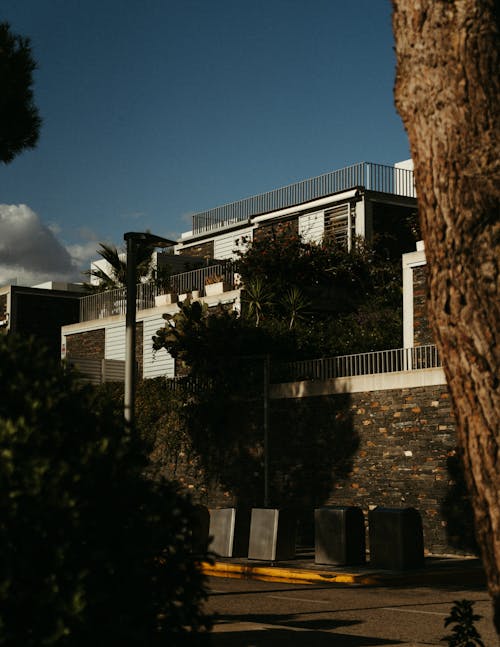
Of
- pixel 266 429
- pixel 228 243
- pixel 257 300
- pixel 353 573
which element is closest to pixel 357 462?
pixel 266 429

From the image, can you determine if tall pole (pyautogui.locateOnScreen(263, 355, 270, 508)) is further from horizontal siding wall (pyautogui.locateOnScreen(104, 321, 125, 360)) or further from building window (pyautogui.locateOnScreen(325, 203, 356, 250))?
horizontal siding wall (pyautogui.locateOnScreen(104, 321, 125, 360))

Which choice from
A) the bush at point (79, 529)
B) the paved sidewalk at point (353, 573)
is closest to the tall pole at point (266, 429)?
the paved sidewalk at point (353, 573)

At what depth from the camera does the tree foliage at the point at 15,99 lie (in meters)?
19.6

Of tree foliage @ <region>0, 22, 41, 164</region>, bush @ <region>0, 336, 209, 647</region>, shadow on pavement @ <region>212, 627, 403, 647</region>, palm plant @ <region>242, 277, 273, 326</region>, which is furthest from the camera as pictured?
palm plant @ <region>242, 277, 273, 326</region>

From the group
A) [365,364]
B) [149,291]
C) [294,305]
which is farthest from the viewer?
[149,291]

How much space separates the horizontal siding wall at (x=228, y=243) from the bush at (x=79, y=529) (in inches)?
1356

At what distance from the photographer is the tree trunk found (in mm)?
3844

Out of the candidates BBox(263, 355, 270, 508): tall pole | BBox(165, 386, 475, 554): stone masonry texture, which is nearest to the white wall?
BBox(165, 386, 475, 554): stone masonry texture

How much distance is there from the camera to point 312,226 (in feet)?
119

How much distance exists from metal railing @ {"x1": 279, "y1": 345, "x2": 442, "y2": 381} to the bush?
17310mm

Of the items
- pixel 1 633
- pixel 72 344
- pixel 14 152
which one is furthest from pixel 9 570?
pixel 72 344

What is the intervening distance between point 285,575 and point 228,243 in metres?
24.4

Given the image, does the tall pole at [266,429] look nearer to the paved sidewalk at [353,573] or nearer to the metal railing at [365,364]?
the metal railing at [365,364]

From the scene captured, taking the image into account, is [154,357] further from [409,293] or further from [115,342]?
[409,293]
